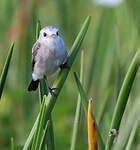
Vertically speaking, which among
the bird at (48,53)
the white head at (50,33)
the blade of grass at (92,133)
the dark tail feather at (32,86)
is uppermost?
the white head at (50,33)

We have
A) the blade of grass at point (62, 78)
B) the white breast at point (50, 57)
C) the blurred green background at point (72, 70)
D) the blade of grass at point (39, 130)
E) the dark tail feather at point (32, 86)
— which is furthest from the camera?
the blurred green background at point (72, 70)

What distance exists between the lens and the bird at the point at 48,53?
2201 millimetres

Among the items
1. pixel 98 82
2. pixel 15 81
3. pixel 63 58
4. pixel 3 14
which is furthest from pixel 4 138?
pixel 63 58

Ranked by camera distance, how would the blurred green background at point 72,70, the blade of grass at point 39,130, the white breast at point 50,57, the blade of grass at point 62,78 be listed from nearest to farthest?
the blade of grass at point 39,130 < the blade of grass at point 62,78 < the white breast at point 50,57 < the blurred green background at point 72,70

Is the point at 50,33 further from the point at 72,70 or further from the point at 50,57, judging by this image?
the point at 72,70

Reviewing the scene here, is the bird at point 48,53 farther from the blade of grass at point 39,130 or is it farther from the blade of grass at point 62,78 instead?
the blade of grass at point 39,130

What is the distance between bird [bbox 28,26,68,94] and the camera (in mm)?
2201

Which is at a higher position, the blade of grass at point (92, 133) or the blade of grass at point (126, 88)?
the blade of grass at point (126, 88)

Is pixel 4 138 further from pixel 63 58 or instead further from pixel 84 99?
pixel 84 99

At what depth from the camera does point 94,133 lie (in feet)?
5.08

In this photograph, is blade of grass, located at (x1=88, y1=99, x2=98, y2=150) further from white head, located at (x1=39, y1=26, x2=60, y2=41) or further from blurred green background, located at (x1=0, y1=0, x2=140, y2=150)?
blurred green background, located at (x1=0, y1=0, x2=140, y2=150)

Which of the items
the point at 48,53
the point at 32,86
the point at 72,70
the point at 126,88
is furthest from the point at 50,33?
the point at 72,70

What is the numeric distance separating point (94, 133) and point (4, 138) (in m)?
1.75

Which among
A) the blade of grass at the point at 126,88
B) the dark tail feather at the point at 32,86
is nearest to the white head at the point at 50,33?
the dark tail feather at the point at 32,86
